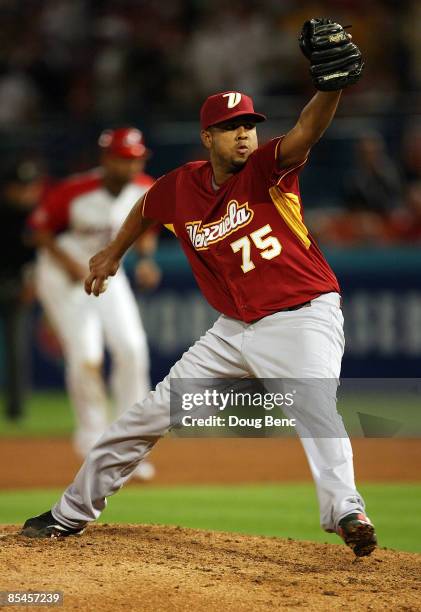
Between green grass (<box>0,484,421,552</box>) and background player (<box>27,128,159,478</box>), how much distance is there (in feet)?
2.50

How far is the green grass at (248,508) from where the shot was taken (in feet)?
20.6

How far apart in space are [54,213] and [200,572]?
4772 mm

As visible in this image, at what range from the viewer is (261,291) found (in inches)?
192

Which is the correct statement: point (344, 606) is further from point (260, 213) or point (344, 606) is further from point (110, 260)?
point (110, 260)

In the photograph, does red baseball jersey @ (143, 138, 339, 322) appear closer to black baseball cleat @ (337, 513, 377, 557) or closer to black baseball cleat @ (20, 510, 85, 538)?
black baseball cleat @ (337, 513, 377, 557)

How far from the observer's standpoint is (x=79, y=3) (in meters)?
15.5

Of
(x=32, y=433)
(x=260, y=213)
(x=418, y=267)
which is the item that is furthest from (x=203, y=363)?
(x=418, y=267)

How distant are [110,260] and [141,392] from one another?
2832 millimetres

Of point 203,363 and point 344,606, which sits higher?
point 203,363

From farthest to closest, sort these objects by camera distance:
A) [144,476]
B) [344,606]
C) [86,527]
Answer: [144,476] < [86,527] < [344,606]

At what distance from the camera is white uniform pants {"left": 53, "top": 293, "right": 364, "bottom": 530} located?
4629 millimetres

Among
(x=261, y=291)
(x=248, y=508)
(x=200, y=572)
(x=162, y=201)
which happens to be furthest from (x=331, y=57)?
(x=248, y=508)

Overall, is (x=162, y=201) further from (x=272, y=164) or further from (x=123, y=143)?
(x=123, y=143)

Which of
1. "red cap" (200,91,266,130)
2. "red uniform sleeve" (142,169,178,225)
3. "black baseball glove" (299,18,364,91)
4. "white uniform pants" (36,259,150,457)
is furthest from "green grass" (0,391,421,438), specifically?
"black baseball glove" (299,18,364,91)
